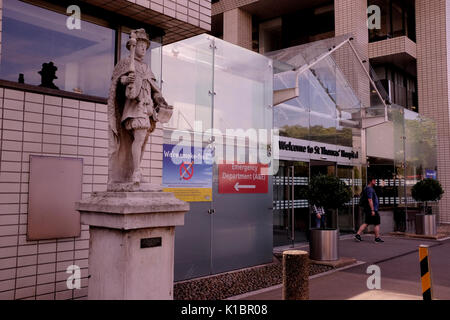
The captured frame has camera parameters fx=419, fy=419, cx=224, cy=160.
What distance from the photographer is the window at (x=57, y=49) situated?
5.52 meters

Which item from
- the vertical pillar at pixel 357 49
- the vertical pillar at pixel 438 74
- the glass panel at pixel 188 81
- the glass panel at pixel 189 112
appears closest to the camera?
the glass panel at pixel 189 112

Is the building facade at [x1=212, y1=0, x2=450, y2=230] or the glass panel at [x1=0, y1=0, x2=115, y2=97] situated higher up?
the building facade at [x1=212, y1=0, x2=450, y2=230]

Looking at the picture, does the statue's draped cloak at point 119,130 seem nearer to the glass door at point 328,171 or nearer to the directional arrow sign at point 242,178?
the directional arrow sign at point 242,178

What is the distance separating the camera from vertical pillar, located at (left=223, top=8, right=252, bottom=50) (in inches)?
831

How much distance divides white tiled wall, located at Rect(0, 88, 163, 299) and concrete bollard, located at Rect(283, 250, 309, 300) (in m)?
2.97

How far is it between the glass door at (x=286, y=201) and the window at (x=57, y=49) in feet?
21.4

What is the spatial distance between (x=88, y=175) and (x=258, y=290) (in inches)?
A: 126

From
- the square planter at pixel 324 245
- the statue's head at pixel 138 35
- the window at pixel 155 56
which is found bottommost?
the square planter at pixel 324 245

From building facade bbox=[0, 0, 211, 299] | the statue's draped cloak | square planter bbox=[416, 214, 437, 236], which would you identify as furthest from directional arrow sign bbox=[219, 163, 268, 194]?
square planter bbox=[416, 214, 437, 236]

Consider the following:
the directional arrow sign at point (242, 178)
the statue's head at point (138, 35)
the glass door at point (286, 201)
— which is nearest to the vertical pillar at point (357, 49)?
the glass door at point (286, 201)

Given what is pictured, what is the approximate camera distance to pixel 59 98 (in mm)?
5785

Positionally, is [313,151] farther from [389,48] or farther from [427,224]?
[389,48]

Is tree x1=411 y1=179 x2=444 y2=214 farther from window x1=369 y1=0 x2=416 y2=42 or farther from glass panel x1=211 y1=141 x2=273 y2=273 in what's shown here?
window x1=369 y1=0 x2=416 y2=42
